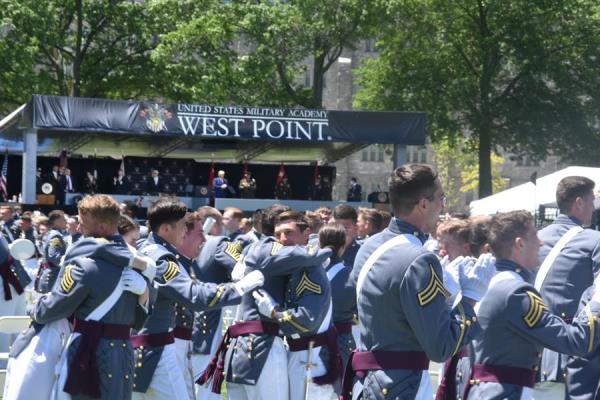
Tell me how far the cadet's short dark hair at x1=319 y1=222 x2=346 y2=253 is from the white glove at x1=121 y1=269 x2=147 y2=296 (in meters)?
2.55

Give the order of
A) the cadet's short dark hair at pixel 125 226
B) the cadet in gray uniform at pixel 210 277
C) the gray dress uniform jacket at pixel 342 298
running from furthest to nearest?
the cadet in gray uniform at pixel 210 277
the gray dress uniform jacket at pixel 342 298
the cadet's short dark hair at pixel 125 226

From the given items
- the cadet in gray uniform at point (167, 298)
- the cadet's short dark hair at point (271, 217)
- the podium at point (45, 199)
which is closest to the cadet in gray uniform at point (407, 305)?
the cadet in gray uniform at point (167, 298)

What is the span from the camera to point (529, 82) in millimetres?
48031

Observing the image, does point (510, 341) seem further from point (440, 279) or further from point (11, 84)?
point (11, 84)

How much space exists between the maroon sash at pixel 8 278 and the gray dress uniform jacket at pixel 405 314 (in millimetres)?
8241

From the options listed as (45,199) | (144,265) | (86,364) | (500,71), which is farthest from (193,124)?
(86,364)

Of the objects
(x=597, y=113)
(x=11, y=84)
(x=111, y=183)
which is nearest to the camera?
(x=111, y=183)

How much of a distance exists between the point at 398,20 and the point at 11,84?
1584 cm

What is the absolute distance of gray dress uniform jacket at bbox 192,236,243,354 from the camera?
938 centimetres

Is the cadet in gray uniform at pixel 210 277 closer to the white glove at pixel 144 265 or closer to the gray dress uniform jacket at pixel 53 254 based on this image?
the white glove at pixel 144 265

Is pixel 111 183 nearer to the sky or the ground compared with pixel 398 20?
nearer to the ground

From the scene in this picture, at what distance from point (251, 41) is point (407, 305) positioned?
42946 millimetres

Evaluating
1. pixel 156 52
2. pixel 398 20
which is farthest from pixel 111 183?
pixel 398 20

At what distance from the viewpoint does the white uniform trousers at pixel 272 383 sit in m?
7.73
